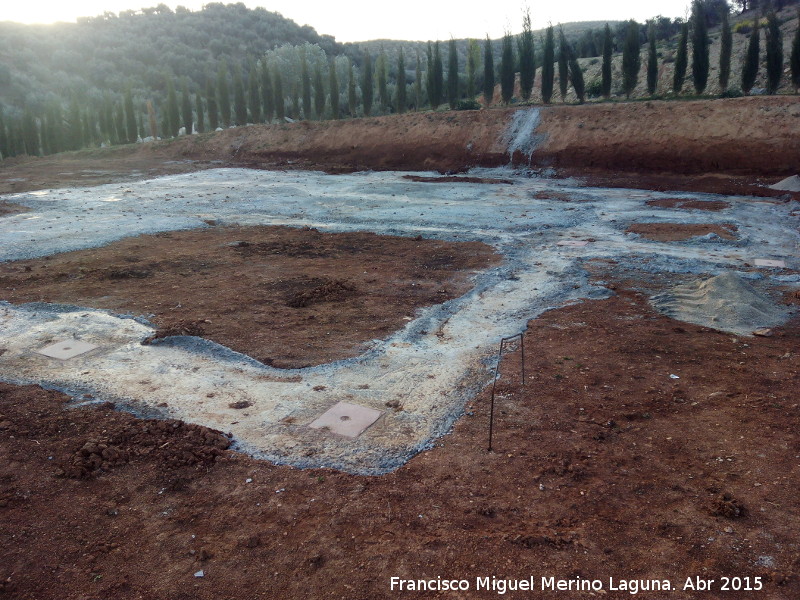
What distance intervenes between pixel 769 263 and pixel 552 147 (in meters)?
19.0

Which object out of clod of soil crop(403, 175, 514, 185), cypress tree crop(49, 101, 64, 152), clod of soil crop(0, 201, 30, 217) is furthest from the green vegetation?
cypress tree crop(49, 101, 64, 152)

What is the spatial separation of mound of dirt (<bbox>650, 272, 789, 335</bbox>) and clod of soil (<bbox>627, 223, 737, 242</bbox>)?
189 inches

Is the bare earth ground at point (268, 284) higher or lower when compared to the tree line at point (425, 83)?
lower

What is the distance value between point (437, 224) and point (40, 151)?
54.0 m

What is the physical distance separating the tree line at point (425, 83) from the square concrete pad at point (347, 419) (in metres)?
32.4

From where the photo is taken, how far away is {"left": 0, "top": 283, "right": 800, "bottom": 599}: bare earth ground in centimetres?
414

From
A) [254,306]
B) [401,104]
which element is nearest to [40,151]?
[401,104]

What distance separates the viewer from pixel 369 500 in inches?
196

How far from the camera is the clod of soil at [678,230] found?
1477 cm

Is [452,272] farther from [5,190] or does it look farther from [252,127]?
[252,127]

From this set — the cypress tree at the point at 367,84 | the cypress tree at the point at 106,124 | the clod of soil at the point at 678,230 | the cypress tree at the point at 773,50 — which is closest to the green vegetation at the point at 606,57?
the cypress tree at the point at 773,50

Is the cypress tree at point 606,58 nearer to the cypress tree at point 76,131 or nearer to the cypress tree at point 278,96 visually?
the cypress tree at point 278,96

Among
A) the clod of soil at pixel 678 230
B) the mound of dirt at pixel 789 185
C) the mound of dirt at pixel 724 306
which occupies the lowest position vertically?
the mound of dirt at pixel 724 306

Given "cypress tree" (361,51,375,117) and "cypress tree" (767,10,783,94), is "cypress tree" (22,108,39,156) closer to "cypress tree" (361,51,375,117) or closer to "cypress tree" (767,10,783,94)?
"cypress tree" (361,51,375,117)
